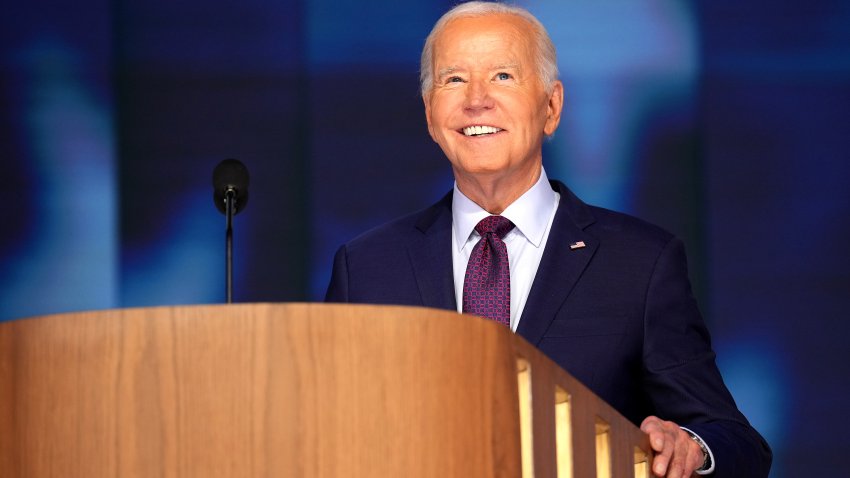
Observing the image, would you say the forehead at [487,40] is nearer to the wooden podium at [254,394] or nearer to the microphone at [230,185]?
the microphone at [230,185]

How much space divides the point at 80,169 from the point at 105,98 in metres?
0.21

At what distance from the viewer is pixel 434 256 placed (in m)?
2.88

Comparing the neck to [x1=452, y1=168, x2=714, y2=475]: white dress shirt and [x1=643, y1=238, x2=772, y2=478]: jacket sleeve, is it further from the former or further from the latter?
[x1=643, y1=238, x2=772, y2=478]: jacket sleeve

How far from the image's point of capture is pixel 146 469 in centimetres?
157

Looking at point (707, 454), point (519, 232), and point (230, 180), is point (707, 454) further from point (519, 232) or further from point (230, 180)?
point (230, 180)

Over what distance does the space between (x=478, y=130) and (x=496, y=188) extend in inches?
4.7

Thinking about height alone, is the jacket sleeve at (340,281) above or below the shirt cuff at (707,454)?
above

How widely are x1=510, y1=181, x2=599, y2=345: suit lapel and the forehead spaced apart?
1.03ft

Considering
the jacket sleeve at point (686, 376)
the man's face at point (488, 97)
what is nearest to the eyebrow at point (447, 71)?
the man's face at point (488, 97)

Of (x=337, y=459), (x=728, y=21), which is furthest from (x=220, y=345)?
(x=728, y=21)

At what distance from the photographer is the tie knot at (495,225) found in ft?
9.41

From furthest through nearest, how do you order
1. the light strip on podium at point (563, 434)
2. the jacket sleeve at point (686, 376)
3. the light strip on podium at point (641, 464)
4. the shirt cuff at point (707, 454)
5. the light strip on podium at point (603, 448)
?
the jacket sleeve at point (686, 376) < the shirt cuff at point (707, 454) < the light strip on podium at point (641, 464) < the light strip on podium at point (603, 448) < the light strip on podium at point (563, 434)

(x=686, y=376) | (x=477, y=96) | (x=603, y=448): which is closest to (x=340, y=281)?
(x=477, y=96)

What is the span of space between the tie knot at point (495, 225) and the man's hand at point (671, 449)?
0.74 metres
